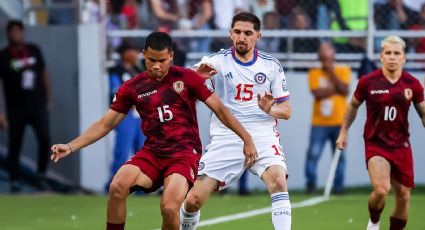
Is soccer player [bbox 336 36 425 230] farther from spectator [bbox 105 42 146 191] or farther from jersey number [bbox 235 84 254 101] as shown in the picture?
spectator [bbox 105 42 146 191]

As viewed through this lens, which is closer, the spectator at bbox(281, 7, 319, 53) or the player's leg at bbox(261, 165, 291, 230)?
the player's leg at bbox(261, 165, 291, 230)

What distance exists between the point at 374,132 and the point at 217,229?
219 cm

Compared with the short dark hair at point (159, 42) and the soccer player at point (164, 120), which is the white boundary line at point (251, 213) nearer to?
the soccer player at point (164, 120)

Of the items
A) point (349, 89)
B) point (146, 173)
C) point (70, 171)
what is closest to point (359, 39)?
point (349, 89)

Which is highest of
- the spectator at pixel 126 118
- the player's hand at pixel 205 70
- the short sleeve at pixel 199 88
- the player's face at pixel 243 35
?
the player's face at pixel 243 35

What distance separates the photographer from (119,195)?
1014 cm

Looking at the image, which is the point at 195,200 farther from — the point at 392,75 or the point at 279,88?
the point at 392,75

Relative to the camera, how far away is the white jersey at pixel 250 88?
1148 centimetres

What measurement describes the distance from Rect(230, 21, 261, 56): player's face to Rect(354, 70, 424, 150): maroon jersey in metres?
1.71

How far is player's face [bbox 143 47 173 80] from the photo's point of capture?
34.0 feet

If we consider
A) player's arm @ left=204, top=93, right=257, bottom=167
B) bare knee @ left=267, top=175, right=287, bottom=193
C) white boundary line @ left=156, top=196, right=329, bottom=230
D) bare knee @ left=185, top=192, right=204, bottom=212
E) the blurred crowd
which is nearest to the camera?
player's arm @ left=204, top=93, right=257, bottom=167

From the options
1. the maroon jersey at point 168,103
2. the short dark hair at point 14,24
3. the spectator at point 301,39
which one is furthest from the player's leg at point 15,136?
the maroon jersey at point 168,103

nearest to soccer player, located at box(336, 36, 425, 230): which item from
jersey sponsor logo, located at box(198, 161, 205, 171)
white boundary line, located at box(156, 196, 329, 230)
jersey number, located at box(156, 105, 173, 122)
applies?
jersey sponsor logo, located at box(198, 161, 205, 171)

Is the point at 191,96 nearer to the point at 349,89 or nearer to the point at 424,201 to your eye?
the point at 424,201
